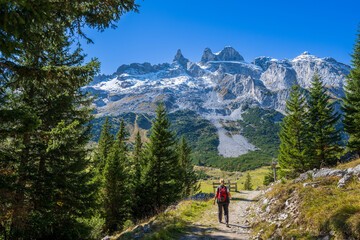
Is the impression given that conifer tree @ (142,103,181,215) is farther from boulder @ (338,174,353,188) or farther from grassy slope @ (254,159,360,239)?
boulder @ (338,174,353,188)

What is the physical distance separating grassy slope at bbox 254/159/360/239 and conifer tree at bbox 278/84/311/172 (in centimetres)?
1564

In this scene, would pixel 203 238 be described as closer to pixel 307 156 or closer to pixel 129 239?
pixel 129 239

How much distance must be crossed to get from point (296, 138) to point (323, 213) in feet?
63.6

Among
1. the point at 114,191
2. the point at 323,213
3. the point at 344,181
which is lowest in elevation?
the point at 114,191

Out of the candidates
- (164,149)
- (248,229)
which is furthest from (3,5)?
(164,149)

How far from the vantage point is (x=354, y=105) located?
19.6 metres

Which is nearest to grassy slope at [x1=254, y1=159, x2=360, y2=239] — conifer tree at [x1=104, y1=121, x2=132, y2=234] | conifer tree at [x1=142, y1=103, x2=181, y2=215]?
conifer tree at [x1=142, y1=103, x2=181, y2=215]

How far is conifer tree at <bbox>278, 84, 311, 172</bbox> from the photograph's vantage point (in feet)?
68.4

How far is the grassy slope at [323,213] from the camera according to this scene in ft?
14.3

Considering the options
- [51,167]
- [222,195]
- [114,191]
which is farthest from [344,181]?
[114,191]

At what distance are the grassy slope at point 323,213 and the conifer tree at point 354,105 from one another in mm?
16775

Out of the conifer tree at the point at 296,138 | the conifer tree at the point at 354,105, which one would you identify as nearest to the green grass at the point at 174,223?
the conifer tree at the point at 296,138

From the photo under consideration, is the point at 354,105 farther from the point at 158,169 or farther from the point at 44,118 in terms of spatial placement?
the point at 44,118

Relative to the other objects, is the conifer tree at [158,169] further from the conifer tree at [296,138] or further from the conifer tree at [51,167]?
the conifer tree at [296,138]
